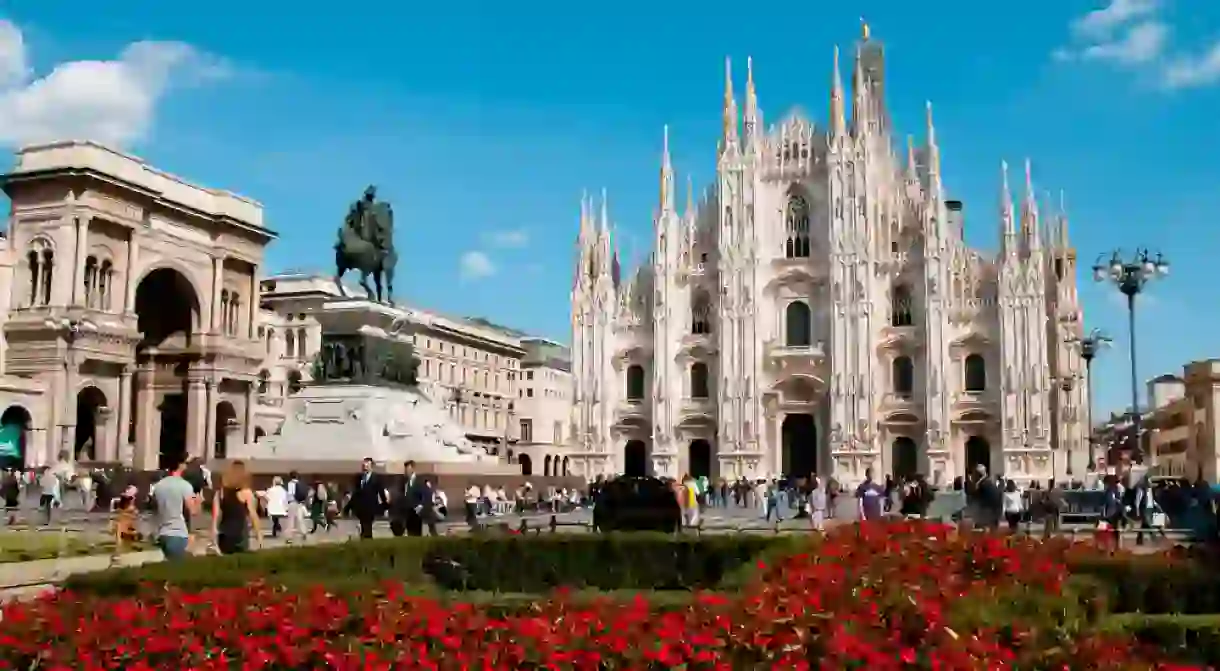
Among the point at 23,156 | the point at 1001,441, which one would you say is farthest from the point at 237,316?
the point at 1001,441

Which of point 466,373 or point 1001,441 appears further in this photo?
point 466,373

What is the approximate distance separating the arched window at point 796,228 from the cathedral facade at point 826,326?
10 centimetres

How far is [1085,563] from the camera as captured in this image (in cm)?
1060

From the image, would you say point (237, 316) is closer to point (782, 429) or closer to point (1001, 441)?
point (782, 429)

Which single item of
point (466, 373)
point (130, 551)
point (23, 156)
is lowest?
point (130, 551)

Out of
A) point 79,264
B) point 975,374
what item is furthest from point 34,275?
point 975,374

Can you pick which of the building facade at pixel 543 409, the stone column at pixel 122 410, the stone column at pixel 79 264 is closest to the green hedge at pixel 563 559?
the stone column at pixel 79 264

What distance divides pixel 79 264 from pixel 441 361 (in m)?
29.4

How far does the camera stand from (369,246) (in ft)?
88.0

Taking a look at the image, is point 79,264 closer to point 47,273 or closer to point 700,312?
point 47,273

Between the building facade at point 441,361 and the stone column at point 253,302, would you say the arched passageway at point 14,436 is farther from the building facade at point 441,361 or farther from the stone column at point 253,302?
the building facade at point 441,361

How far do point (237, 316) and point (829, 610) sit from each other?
5498cm

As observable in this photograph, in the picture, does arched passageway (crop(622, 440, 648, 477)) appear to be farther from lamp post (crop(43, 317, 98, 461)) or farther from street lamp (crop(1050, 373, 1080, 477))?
lamp post (crop(43, 317, 98, 461))

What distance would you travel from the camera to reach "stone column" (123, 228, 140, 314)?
162ft
